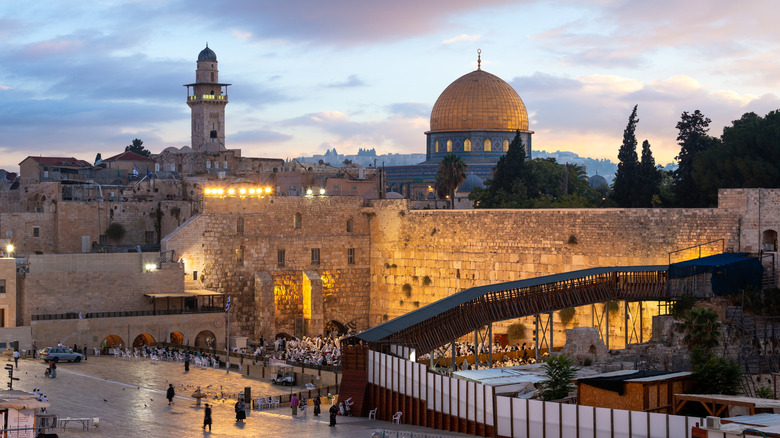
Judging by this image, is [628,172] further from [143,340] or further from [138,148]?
[138,148]

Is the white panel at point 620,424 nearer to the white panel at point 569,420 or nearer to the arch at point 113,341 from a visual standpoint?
the white panel at point 569,420

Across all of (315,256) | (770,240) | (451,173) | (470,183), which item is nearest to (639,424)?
(770,240)

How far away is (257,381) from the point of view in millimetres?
34500

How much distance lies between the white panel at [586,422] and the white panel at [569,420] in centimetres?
14

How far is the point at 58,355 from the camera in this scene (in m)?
35.8

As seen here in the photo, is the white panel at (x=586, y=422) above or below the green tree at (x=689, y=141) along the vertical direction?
below

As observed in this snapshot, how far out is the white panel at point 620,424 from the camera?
71.9 ft

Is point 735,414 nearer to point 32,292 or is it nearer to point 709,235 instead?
point 709,235

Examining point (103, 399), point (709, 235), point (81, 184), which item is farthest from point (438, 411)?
point (81, 184)

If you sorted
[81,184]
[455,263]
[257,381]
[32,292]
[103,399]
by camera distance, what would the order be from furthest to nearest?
[81,184], [455,263], [32,292], [257,381], [103,399]

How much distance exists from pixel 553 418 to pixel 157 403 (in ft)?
37.3

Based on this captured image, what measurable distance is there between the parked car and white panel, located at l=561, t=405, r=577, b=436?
62.4 feet

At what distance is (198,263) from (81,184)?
14.1 m

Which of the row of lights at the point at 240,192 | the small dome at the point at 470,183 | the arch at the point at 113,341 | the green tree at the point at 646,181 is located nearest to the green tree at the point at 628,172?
the green tree at the point at 646,181
